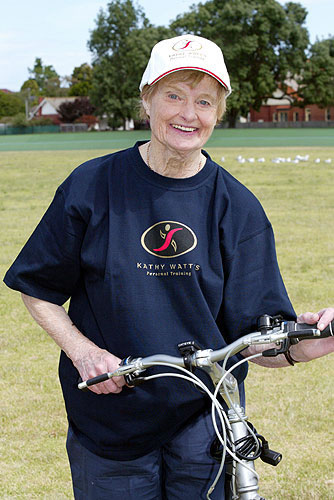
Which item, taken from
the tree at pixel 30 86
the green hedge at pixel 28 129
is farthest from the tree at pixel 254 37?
the tree at pixel 30 86

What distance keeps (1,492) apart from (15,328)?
3585 mm

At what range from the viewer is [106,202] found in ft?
9.03

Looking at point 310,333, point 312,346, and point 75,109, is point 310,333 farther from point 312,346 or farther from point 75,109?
point 75,109

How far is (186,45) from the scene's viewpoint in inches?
103

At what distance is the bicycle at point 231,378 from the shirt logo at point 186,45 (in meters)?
0.93

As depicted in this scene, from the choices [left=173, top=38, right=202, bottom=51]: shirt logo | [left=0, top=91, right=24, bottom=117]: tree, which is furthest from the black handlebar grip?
[left=0, top=91, right=24, bottom=117]: tree

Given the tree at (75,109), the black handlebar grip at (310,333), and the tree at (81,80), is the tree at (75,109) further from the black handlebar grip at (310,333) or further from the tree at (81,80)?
the black handlebar grip at (310,333)

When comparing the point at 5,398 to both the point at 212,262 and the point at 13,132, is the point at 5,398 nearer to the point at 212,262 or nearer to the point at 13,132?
the point at 212,262

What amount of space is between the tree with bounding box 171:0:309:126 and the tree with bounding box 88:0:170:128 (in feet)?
18.8

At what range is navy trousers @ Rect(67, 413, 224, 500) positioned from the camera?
286cm

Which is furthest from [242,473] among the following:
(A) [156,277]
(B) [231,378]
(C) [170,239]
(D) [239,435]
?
(C) [170,239]

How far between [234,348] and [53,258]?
0.79 m

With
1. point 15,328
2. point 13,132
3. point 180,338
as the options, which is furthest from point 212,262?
point 13,132

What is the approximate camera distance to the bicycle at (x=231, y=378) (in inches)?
90.8
